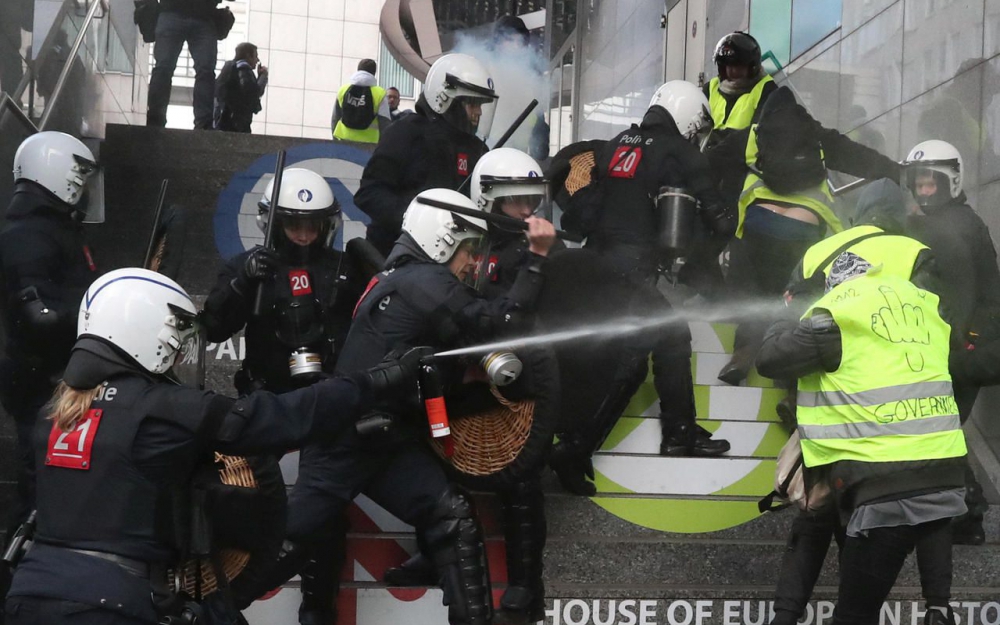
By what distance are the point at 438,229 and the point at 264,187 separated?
193 inches

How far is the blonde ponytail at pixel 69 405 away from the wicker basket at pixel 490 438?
1.92 metres

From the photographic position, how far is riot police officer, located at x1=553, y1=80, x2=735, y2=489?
22.4 feet

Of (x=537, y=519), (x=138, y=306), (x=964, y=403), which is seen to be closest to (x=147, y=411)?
(x=138, y=306)

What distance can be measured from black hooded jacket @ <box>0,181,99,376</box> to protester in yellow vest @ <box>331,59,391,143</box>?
17.2ft

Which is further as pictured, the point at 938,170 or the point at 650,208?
Result: the point at 650,208

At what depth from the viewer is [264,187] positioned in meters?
10.2

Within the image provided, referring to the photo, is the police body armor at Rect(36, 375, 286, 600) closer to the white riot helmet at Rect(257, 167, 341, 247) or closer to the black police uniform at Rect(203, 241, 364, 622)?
the black police uniform at Rect(203, 241, 364, 622)

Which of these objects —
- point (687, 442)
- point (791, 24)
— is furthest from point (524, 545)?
point (791, 24)

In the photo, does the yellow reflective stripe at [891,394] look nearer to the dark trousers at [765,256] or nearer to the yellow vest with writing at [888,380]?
the yellow vest with writing at [888,380]

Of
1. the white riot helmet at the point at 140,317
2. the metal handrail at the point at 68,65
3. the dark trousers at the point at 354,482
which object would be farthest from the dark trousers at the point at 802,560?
the metal handrail at the point at 68,65

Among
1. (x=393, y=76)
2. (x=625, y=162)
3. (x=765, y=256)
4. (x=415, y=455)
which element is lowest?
(x=415, y=455)

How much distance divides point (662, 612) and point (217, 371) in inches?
109

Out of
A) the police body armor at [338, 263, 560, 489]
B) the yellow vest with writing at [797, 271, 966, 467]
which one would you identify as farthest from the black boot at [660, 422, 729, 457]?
the yellow vest with writing at [797, 271, 966, 467]

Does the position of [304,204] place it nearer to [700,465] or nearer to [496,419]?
[496,419]
